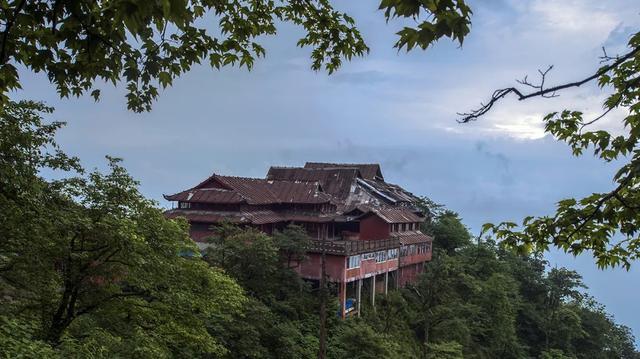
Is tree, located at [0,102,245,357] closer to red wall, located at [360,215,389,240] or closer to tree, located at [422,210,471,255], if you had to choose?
red wall, located at [360,215,389,240]

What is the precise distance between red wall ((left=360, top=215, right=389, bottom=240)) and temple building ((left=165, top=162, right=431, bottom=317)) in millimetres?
24

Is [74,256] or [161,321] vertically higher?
[74,256]

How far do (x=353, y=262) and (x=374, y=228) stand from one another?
722 centimetres

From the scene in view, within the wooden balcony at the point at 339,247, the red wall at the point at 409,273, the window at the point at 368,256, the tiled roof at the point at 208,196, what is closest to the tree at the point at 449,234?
the red wall at the point at 409,273

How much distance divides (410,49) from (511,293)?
4113 centimetres

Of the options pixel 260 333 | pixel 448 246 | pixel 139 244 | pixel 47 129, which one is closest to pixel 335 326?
pixel 260 333

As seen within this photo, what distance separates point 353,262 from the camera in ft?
102

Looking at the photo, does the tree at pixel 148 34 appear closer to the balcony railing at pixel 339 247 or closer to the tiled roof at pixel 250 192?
the balcony railing at pixel 339 247

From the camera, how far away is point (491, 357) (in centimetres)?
3622

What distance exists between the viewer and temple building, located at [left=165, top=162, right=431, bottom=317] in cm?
3081

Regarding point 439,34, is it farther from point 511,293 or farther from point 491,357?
point 511,293

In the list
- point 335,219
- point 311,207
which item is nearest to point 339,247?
point 335,219

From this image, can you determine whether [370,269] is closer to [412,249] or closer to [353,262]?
[353,262]

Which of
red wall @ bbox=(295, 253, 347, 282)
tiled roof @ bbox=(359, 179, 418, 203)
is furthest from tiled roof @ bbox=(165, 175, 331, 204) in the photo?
tiled roof @ bbox=(359, 179, 418, 203)
